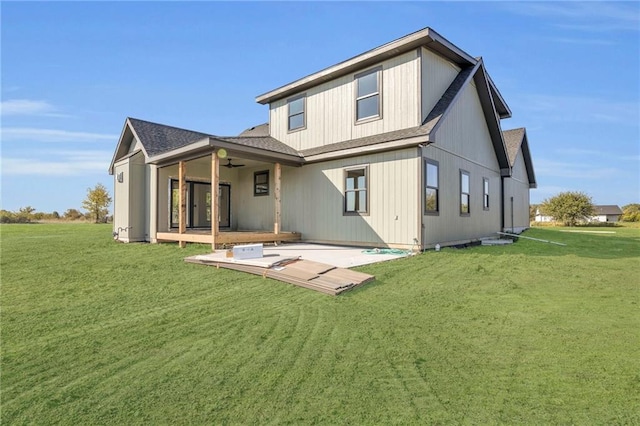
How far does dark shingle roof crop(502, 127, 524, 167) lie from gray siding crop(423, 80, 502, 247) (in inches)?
139

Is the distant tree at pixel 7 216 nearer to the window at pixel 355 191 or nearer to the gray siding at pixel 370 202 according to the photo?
the gray siding at pixel 370 202

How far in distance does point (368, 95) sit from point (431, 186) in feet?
11.7

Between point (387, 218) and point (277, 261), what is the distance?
13.7 ft

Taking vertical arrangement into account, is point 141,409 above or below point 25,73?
below

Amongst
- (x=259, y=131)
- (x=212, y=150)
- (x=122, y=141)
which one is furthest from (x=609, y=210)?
(x=122, y=141)

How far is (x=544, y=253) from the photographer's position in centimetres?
933

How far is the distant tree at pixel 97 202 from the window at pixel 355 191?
29.1m

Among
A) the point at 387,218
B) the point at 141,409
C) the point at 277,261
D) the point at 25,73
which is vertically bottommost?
the point at 141,409

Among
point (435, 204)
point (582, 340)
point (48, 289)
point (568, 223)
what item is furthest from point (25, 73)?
point (568, 223)

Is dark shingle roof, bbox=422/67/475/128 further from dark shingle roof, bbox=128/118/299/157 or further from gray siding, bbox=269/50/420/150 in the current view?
dark shingle roof, bbox=128/118/299/157

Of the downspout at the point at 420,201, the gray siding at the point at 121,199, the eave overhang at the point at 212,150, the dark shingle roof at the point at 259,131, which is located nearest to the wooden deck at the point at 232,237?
the gray siding at the point at 121,199

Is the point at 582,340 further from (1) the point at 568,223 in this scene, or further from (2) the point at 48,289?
(1) the point at 568,223

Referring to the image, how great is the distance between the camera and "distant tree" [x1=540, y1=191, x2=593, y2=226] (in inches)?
1296

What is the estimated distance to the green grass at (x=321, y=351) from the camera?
229 centimetres
